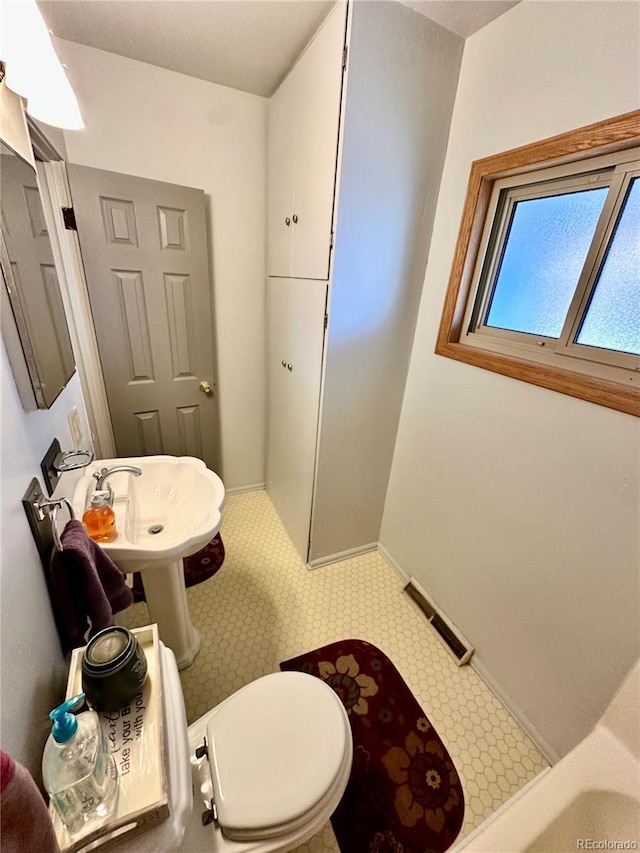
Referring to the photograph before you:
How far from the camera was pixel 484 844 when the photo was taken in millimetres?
731

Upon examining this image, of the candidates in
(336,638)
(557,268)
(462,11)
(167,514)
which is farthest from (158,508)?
(462,11)

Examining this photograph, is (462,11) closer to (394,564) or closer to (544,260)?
(544,260)

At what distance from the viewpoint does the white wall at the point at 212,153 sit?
148 centimetres

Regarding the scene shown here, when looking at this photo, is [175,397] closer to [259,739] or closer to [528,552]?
[259,739]

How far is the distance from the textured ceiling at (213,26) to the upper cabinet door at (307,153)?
0.09 meters

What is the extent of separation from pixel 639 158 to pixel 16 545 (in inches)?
68.8

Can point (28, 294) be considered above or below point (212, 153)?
below

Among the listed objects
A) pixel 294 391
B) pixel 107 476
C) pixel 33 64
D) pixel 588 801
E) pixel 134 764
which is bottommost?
pixel 588 801

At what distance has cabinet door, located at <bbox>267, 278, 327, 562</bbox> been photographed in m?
1.56

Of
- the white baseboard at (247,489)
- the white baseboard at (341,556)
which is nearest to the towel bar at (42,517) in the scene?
the white baseboard at (341,556)

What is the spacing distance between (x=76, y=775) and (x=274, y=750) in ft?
1.74

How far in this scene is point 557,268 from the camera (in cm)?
119

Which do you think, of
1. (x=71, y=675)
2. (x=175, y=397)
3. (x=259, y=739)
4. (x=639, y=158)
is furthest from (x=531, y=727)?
(x=175, y=397)

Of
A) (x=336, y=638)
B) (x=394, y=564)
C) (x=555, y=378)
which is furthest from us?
(x=394, y=564)
